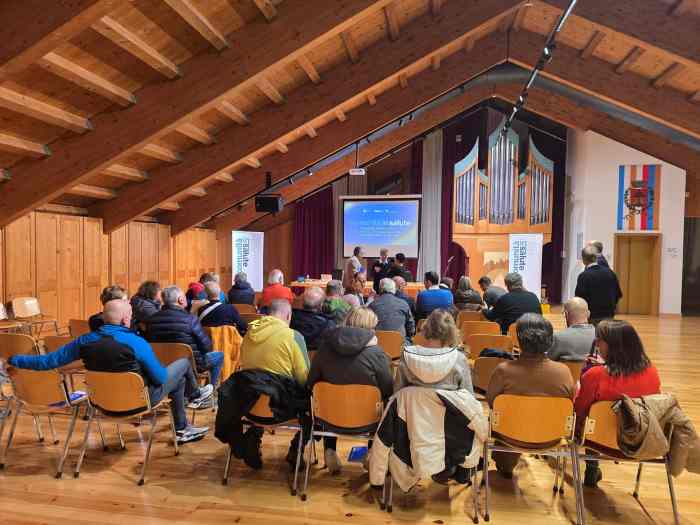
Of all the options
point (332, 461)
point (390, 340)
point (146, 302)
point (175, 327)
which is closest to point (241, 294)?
point (146, 302)

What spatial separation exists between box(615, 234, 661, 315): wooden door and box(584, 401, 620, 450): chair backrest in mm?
9576

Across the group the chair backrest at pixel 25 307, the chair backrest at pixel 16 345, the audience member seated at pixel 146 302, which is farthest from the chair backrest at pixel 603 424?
the chair backrest at pixel 25 307

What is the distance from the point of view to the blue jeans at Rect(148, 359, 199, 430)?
122 inches

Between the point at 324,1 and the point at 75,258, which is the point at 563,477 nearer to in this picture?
the point at 324,1

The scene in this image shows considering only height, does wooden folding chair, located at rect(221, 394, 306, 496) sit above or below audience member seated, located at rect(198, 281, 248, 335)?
below

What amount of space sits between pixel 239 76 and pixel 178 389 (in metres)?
3.43

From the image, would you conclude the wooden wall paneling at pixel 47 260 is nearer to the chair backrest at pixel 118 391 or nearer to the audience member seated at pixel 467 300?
the chair backrest at pixel 118 391

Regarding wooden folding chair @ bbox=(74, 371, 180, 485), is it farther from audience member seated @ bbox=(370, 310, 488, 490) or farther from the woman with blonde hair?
the woman with blonde hair

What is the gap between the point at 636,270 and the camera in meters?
10.9

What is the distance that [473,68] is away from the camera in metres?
8.31

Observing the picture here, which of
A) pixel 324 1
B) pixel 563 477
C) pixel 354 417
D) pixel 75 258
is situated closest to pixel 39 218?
pixel 75 258

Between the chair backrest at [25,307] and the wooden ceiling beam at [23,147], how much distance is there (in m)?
1.88

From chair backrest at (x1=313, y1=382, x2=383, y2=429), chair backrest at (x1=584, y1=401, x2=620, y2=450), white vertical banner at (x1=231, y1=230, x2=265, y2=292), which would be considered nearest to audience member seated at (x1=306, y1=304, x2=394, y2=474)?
chair backrest at (x1=313, y1=382, x2=383, y2=429)

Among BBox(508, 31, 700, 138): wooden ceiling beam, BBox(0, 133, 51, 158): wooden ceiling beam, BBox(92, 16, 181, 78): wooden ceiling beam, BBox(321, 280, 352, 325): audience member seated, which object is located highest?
BBox(508, 31, 700, 138): wooden ceiling beam
